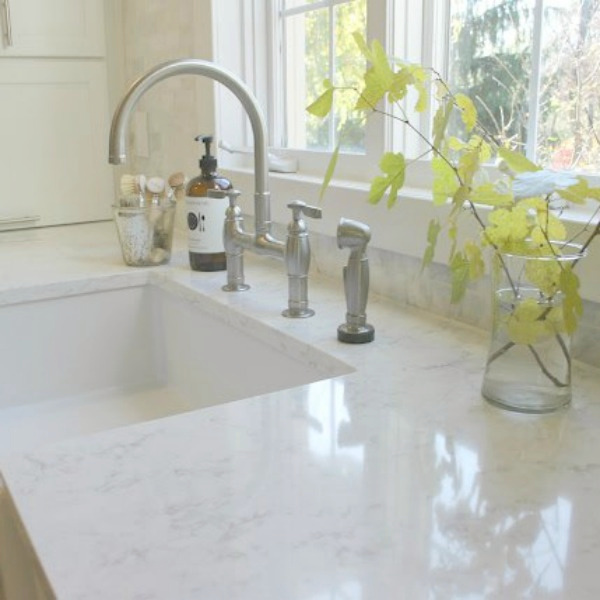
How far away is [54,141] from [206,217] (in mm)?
852

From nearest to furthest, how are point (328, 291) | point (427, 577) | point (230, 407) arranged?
point (427, 577) < point (230, 407) < point (328, 291)

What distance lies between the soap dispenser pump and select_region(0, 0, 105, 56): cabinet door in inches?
31.7

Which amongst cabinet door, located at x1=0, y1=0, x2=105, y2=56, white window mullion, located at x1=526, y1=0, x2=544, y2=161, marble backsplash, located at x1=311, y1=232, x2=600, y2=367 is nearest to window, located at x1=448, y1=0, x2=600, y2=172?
white window mullion, located at x1=526, y1=0, x2=544, y2=161

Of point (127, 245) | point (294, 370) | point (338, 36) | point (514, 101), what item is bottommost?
point (294, 370)

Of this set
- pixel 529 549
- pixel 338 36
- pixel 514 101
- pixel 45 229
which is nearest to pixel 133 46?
pixel 45 229

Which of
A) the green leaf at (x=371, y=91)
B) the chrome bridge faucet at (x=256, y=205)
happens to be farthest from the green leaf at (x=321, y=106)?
the chrome bridge faucet at (x=256, y=205)

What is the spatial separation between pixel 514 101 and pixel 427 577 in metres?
0.86

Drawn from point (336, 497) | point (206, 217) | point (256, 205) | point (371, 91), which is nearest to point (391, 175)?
point (371, 91)

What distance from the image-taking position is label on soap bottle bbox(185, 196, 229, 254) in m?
1.50

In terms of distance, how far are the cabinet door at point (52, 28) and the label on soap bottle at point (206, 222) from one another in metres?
0.83

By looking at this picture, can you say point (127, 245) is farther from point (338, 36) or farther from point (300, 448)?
point (300, 448)

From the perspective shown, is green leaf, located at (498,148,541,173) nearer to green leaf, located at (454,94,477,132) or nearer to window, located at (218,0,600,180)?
green leaf, located at (454,94,477,132)

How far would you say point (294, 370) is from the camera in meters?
1.13

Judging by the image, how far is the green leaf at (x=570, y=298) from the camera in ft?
2.45
